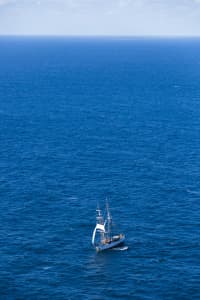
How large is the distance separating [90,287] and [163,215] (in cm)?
4308

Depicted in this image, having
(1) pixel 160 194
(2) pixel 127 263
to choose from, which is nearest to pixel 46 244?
(2) pixel 127 263

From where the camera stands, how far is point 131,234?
152250mm

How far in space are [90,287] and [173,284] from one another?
1927cm

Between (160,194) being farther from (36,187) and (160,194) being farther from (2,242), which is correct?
(2,242)

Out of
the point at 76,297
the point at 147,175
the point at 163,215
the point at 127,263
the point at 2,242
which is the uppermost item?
the point at 147,175

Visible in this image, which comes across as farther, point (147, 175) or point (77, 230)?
point (147, 175)

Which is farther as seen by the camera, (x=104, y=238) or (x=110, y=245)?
(x=104, y=238)

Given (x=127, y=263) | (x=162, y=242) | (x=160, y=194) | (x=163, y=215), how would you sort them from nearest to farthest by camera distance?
1. (x=127, y=263)
2. (x=162, y=242)
3. (x=163, y=215)
4. (x=160, y=194)

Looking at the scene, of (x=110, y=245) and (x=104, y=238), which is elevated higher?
(x=104, y=238)

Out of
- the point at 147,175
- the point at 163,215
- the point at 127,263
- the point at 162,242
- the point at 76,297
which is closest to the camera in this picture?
the point at 76,297

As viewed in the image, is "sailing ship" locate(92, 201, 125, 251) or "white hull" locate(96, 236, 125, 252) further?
"sailing ship" locate(92, 201, 125, 251)

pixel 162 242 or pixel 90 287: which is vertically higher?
pixel 162 242

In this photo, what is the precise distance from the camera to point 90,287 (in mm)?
127562

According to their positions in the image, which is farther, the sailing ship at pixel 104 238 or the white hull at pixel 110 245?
the sailing ship at pixel 104 238
